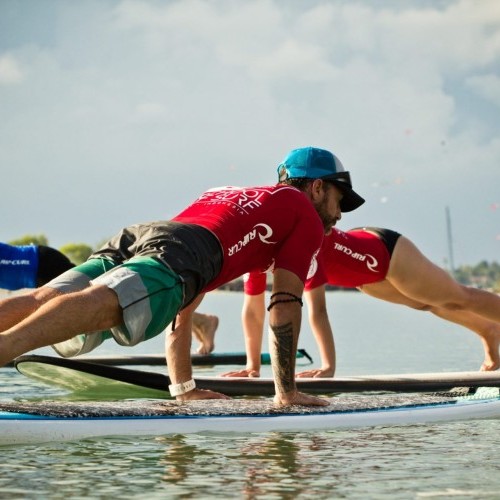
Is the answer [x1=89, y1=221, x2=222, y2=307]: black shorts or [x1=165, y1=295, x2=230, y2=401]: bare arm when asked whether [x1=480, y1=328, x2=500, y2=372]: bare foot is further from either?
[x1=89, y1=221, x2=222, y2=307]: black shorts

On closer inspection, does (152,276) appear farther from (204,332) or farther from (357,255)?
(204,332)

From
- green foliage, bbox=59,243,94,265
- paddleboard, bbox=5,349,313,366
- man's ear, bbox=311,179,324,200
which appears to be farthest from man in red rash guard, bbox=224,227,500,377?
green foliage, bbox=59,243,94,265

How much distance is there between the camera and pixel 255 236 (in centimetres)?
587

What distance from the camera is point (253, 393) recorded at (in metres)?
8.14

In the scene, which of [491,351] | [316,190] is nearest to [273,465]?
[316,190]

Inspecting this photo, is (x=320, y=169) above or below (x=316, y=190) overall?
above

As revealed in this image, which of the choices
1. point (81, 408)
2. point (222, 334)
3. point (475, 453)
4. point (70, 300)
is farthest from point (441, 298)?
point (222, 334)

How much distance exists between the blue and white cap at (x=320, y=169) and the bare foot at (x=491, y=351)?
366 centimetres

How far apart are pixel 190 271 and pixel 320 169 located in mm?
1434

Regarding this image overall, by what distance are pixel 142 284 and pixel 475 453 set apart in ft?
6.41

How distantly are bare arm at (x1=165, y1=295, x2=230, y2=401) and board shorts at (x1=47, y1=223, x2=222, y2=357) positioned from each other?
2.95 feet

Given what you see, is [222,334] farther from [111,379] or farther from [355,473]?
[355,473]

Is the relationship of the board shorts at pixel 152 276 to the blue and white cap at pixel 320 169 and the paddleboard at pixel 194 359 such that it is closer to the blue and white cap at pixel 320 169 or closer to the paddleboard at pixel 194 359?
the blue and white cap at pixel 320 169

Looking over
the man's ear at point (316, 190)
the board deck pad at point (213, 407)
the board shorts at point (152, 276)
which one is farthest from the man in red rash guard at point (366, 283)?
the board shorts at point (152, 276)
